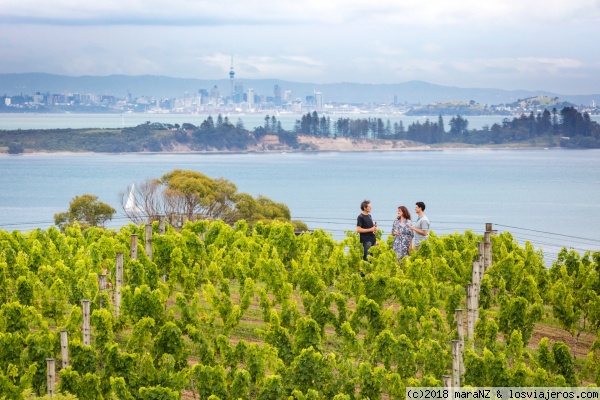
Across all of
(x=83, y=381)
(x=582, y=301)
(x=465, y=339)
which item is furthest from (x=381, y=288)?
(x=83, y=381)

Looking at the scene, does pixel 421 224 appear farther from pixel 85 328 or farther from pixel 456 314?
pixel 85 328

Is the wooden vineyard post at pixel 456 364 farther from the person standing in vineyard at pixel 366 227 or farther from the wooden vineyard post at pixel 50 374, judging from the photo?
the person standing in vineyard at pixel 366 227

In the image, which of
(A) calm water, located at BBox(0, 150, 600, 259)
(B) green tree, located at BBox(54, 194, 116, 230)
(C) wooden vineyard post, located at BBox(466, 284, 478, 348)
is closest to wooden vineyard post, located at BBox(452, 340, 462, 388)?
(C) wooden vineyard post, located at BBox(466, 284, 478, 348)

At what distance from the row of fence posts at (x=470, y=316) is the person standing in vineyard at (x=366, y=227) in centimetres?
176

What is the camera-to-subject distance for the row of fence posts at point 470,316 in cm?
1128

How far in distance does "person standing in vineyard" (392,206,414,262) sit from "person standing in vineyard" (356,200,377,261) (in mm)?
361

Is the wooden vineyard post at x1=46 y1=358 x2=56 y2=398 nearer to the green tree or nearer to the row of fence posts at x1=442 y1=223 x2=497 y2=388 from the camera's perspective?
the row of fence posts at x1=442 y1=223 x2=497 y2=388

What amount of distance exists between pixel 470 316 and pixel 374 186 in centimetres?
11798

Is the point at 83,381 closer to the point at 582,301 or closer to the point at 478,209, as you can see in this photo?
the point at 582,301

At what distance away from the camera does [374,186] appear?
131 metres

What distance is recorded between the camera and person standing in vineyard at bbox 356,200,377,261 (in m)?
16.2

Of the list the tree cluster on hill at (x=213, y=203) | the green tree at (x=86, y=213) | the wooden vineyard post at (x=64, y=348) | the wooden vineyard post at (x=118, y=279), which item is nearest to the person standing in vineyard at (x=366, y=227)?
the wooden vineyard post at (x=118, y=279)

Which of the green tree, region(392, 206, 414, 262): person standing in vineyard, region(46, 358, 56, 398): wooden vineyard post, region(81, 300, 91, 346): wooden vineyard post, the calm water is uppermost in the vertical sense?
region(392, 206, 414, 262): person standing in vineyard

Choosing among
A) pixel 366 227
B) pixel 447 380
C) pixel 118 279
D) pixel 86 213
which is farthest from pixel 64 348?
pixel 86 213
